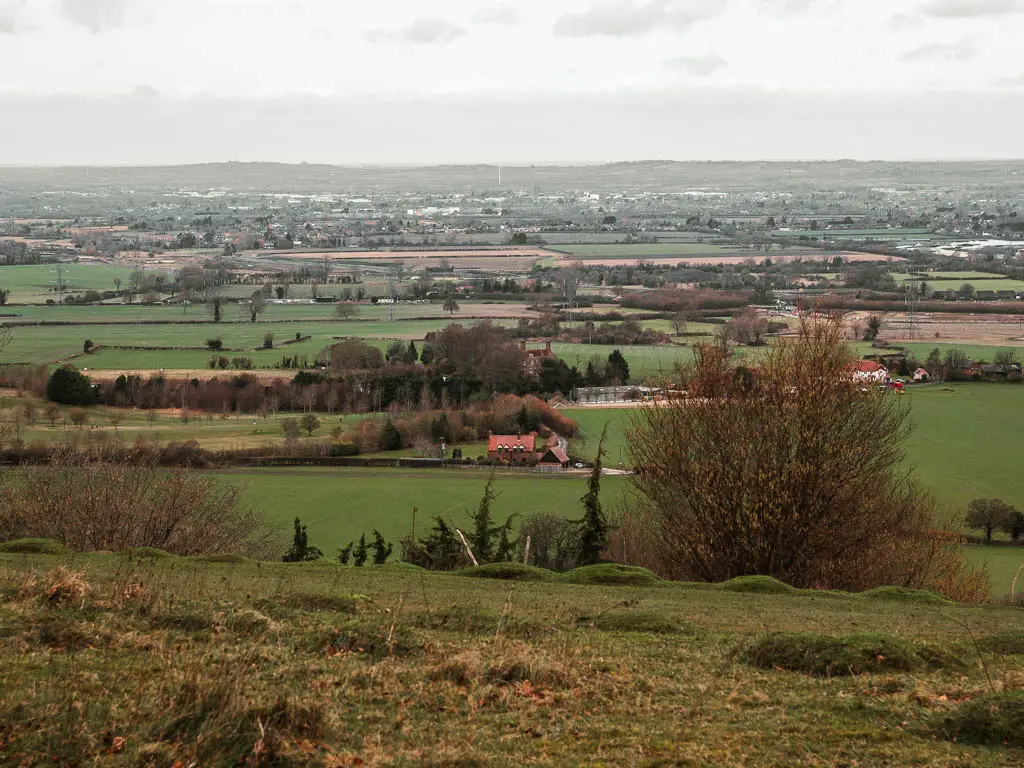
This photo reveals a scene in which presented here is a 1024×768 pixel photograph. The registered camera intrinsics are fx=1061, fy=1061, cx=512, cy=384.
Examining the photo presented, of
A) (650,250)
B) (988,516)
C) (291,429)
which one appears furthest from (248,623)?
(650,250)

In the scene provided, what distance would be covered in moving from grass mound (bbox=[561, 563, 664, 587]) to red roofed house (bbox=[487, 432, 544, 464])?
26267 mm

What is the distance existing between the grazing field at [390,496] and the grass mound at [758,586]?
16.1 m

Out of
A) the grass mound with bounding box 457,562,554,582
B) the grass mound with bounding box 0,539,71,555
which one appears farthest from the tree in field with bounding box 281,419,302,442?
the grass mound with bounding box 457,562,554,582

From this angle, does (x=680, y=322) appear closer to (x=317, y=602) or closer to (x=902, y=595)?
(x=902, y=595)

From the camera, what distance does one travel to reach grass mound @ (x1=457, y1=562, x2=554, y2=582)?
15750 millimetres

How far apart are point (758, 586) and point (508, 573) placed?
370 centimetres

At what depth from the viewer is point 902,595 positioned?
615 inches

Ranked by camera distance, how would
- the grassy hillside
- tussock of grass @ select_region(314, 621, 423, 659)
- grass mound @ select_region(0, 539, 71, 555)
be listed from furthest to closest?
grass mound @ select_region(0, 539, 71, 555) < tussock of grass @ select_region(314, 621, 423, 659) < the grassy hillside

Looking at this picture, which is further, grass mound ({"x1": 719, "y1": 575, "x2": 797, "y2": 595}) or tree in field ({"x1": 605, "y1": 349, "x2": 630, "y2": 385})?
tree in field ({"x1": 605, "y1": 349, "x2": 630, "y2": 385})

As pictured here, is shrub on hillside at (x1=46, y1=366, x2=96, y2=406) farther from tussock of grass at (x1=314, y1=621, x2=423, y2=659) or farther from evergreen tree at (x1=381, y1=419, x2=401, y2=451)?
tussock of grass at (x1=314, y1=621, x2=423, y2=659)

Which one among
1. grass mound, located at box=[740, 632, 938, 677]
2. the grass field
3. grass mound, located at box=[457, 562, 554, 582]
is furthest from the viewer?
the grass field

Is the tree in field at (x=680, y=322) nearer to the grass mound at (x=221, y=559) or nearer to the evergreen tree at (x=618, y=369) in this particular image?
the evergreen tree at (x=618, y=369)

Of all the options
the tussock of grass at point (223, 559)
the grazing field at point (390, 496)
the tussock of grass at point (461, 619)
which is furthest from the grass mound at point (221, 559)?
the grazing field at point (390, 496)

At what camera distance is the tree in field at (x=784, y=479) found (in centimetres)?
1964
